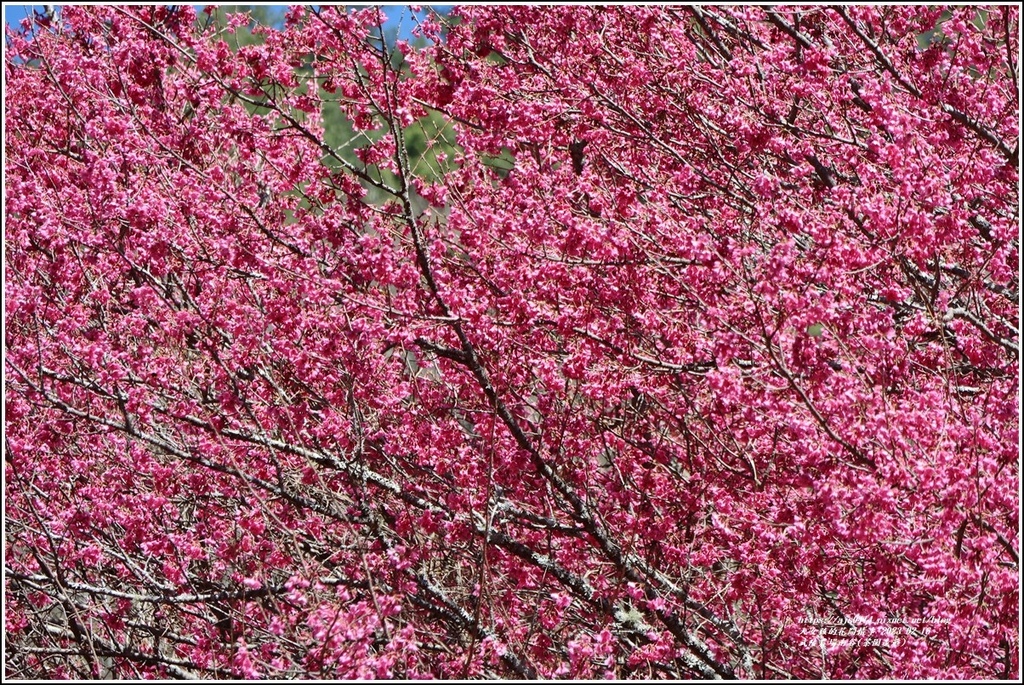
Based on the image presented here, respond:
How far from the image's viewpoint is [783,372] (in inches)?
200

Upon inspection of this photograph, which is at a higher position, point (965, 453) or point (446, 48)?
point (446, 48)

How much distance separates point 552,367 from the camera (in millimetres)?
5875

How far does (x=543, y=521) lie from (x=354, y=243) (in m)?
2.16

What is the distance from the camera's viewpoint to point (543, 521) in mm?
5949

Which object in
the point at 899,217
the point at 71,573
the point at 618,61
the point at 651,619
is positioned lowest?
the point at 71,573

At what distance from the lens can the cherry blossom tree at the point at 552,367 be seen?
517 cm

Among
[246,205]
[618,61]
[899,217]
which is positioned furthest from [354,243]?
[899,217]

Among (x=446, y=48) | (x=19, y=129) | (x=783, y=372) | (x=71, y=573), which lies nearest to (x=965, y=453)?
(x=783, y=372)

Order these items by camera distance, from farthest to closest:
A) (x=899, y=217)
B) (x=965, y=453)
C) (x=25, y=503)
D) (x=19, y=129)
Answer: (x=19, y=129), (x=25, y=503), (x=899, y=217), (x=965, y=453)

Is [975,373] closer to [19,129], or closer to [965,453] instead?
[965,453]

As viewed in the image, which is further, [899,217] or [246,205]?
[246,205]

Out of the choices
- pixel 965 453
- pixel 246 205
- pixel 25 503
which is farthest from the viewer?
pixel 246 205

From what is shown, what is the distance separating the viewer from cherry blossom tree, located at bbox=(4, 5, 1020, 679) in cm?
517

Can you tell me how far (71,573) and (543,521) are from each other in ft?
10.2
